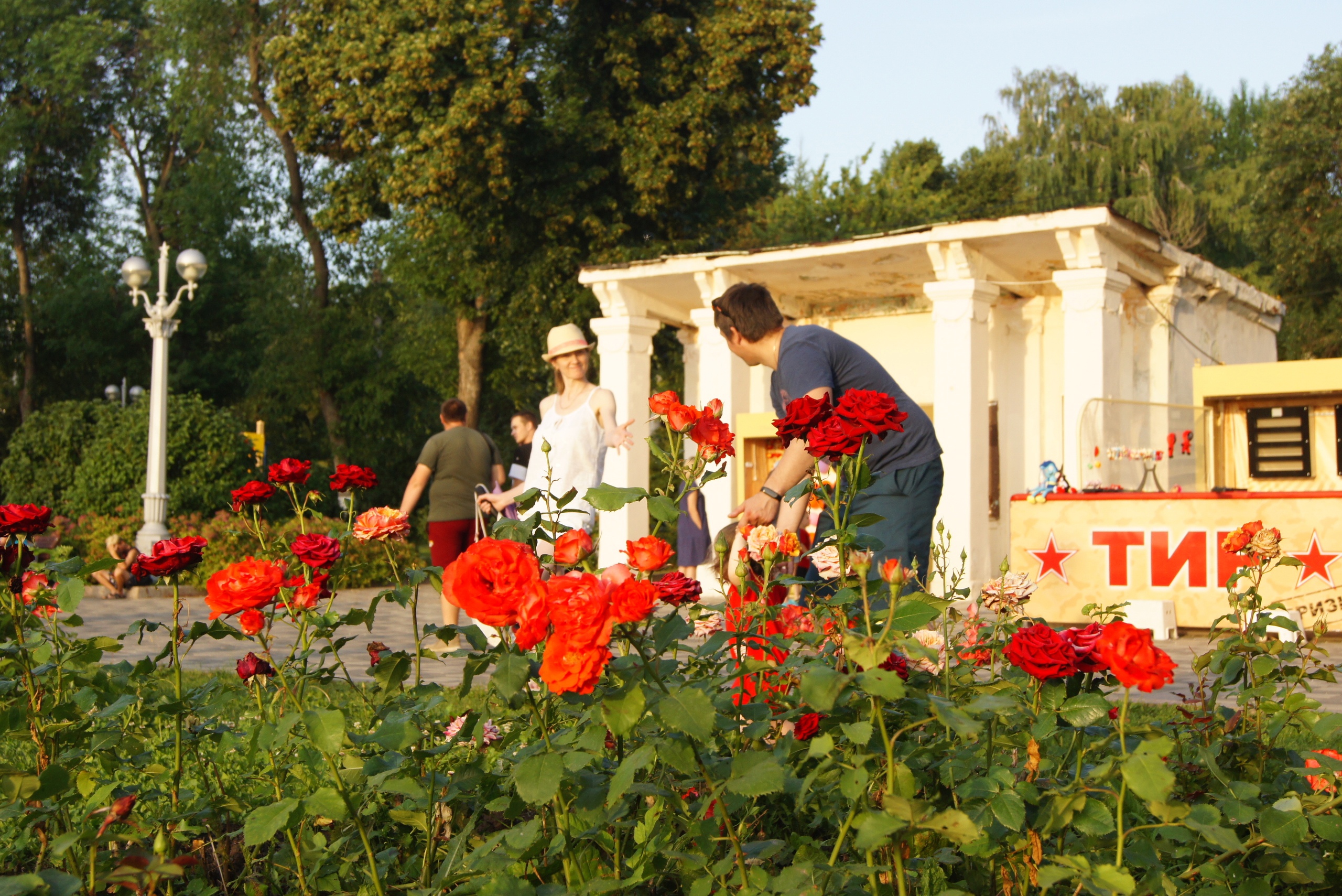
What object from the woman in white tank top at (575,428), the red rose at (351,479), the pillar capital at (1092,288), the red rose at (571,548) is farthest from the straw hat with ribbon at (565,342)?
the pillar capital at (1092,288)

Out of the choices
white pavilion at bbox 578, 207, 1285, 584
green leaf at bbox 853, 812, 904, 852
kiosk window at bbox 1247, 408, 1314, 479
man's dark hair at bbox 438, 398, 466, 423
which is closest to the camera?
green leaf at bbox 853, 812, 904, 852

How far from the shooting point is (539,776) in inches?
63.6

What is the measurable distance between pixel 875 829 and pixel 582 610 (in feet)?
1.65

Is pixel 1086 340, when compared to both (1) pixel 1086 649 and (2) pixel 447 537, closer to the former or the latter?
(2) pixel 447 537

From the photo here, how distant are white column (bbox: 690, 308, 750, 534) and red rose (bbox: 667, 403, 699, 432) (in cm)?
1112

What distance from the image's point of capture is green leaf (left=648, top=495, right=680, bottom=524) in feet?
6.73

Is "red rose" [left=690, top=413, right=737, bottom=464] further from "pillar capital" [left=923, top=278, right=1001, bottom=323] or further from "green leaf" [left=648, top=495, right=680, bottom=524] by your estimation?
"pillar capital" [left=923, top=278, right=1001, bottom=323]

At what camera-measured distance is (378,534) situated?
8.48 ft

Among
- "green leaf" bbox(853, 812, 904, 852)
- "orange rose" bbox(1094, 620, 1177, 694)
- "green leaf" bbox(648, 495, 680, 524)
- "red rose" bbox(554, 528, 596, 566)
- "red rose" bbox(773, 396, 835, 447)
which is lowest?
"green leaf" bbox(853, 812, 904, 852)

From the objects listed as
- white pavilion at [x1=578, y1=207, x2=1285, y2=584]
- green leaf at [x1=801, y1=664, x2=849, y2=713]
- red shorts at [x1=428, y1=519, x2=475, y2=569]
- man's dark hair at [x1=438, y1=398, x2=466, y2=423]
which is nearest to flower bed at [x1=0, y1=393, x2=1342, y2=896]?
green leaf at [x1=801, y1=664, x2=849, y2=713]

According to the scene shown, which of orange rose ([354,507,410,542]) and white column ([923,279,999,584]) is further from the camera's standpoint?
white column ([923,279,999,584])

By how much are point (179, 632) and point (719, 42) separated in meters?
17.5

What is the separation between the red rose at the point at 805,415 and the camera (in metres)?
2.01

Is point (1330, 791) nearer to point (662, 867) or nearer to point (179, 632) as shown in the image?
point (662, 867)
